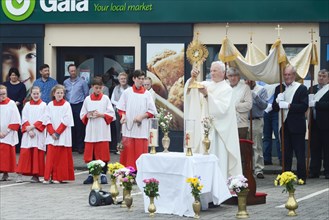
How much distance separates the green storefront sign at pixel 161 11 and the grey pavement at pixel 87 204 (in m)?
5.87

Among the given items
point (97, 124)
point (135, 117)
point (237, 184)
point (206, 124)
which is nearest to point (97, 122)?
point (97, 124)

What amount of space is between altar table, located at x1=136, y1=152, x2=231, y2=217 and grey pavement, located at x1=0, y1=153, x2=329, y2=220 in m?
0.19

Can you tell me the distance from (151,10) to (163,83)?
1.78 m

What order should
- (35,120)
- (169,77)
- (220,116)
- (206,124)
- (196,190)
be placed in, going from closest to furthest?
1. (196,190)
2. (206,124)
3. (220,116)
4. (35,120)
5. (169,77)

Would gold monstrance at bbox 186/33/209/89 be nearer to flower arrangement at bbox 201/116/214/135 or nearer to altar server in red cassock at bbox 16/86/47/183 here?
flower arrangement at bbox 201/116/214/135

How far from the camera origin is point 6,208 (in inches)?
658

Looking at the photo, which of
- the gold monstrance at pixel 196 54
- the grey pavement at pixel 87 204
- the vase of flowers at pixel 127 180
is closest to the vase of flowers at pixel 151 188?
the grey pavement at pixel 87 204

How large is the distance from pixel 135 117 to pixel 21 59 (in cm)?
804

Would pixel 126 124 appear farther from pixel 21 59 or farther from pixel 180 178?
pixel 21 59

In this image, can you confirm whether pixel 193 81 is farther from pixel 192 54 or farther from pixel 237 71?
pixel 237 71

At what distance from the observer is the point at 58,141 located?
21203 mm

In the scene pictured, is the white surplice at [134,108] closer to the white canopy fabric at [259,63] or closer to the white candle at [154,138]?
the white canopy fabric at [259,63]

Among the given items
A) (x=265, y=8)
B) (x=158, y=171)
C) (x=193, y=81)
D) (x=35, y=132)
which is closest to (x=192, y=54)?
(x=193, y=81)

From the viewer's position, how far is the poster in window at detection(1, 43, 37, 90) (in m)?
28.1
